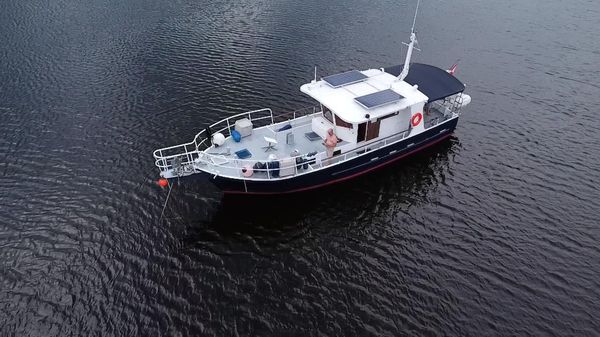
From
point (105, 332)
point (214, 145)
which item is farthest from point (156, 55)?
point (105, 332)

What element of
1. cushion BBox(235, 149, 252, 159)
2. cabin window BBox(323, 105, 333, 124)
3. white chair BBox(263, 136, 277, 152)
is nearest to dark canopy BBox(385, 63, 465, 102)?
cabin window BBox(323, 105, 333, 124)

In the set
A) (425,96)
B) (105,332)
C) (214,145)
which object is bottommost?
(105,332)

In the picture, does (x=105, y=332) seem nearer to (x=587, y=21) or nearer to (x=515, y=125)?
(x=515, y=125)

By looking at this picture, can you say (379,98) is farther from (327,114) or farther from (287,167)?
(287,167)

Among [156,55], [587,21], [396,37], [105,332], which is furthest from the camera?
[587,21]

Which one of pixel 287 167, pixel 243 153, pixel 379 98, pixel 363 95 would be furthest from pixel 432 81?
pixel 243 153

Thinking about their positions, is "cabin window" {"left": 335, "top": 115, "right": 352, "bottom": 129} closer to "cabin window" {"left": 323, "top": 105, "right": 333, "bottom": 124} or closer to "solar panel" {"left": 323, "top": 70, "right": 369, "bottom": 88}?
"cabin window" {"left": 323, "top": 105, "right": 333, "bottom": 124}

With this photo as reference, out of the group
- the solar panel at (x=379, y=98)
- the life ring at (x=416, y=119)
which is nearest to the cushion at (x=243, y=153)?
the solar panel at (x=379, y=98)
